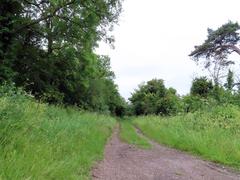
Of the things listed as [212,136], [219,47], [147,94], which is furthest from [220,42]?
[147,94]

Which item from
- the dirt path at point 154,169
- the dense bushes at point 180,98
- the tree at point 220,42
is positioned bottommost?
the dirt path at point 154,169

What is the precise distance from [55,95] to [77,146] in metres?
18.3

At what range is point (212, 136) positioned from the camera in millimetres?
16531

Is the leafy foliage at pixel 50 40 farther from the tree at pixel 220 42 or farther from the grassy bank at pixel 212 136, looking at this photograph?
the tree at pixel 220 42

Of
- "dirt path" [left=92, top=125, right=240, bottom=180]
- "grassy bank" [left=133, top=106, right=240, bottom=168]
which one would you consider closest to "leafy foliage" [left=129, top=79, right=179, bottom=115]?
"grassy bank" [left=133, top=106, right=240, bottom=168]

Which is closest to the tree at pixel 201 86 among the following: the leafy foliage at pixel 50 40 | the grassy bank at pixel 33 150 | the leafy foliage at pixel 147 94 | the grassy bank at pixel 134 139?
the leafy foliage at pixel 50 40

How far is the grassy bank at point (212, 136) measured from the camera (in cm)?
1407

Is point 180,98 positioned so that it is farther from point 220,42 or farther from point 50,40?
point 50,40

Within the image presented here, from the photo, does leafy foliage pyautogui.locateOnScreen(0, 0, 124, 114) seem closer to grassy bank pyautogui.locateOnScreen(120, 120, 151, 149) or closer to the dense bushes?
grassy bank pyautogui.locateOnScreen(120, 120, 151, 149)

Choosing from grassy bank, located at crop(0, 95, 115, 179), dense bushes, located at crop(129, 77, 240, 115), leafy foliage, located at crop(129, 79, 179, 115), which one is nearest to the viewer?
grassy bank, located at crop(0, 95, 115, 179)

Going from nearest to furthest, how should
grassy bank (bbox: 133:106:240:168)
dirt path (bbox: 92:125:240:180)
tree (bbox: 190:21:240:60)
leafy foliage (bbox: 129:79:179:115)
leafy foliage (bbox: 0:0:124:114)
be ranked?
dirt path (bbox: 92:125:240:180) < grassy bank (bbox: 133:106:240:168) < leafy foliage (bbox: 0:0:124:114) < tree (bbox: 190:21:240:60) < leafy foliage (bbox: 129:79:179:115)

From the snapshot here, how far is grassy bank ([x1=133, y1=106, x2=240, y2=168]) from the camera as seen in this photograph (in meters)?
14.1

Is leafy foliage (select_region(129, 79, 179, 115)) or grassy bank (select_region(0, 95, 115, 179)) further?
leafy foliage (select_region(129, 79, 179, 115))

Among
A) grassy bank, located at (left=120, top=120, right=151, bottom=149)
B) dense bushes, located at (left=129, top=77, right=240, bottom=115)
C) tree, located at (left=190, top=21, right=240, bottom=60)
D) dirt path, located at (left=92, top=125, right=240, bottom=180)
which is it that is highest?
tree, located at (left=190, top=21, right=240, bottom=60)
